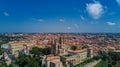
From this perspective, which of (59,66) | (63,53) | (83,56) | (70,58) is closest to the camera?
(59,66)

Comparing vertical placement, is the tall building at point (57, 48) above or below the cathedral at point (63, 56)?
above

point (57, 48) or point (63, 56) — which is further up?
point (57, 48)

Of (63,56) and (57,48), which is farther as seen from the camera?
(57,48)

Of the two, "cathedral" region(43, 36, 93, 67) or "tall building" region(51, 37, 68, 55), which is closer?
"cathedral" region(43, 36, 93, 67)

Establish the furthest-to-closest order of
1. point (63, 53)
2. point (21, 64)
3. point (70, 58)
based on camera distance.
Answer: point (63, 53) → point (70, 58) → point (21, 64)

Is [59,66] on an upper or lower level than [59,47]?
lower

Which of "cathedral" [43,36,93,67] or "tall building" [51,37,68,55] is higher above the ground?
"tall building" [51,37,68,55]

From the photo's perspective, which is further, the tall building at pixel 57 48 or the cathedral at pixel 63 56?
the tall building at pixel 57 48

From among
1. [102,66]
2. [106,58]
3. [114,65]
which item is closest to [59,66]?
[102,66]

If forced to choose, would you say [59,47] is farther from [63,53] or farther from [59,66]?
[59,66]

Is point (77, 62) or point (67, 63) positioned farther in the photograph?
point (77, 62)
